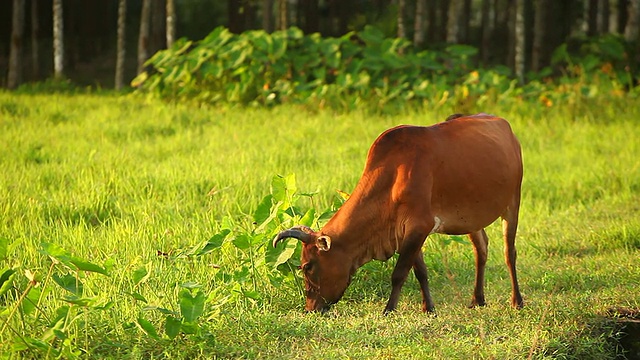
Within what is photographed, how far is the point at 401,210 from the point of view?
5.52 meters

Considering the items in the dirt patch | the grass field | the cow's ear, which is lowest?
the dirt patch

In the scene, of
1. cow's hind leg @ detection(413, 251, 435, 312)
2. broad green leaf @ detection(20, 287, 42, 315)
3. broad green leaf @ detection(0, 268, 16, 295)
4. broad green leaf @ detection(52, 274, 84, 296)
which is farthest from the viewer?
cow's hind leg @ detection(413, 251, 435, 312)

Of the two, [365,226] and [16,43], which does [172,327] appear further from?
[16,43]

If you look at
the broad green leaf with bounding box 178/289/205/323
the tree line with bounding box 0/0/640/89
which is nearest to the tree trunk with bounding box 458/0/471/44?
the tree line with bounding box 0/0/640/89

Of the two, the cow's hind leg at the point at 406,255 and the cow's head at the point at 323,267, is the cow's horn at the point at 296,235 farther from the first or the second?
the cow's hind leg at the point at 406,255

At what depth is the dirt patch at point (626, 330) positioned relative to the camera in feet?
18.5

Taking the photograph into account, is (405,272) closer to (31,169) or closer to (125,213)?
(125,213)

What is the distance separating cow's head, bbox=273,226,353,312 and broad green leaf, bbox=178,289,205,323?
0.74 meters

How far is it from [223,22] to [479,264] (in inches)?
1296

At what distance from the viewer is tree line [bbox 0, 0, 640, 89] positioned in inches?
842

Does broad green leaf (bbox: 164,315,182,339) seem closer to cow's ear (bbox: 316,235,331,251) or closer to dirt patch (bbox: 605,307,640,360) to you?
cow's ear (bbox: 316,235,331,251)

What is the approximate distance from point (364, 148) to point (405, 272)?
595 centimetres

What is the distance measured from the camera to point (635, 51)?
61.1ft

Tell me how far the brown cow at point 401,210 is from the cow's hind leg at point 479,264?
42 cm
